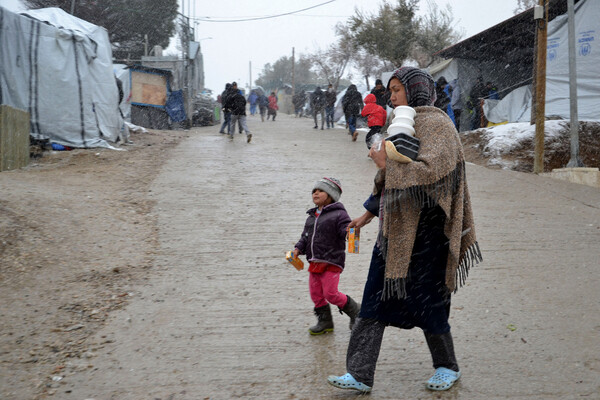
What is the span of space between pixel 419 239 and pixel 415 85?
828mm

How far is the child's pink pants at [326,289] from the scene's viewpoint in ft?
12.4

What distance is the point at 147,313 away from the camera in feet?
14.0

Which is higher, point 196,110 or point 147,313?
point 196,110

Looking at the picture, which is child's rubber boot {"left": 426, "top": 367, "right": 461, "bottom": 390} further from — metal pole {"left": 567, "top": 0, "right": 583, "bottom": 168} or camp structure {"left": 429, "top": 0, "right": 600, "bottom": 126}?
camp structure {"left": 429, "top": 0, "right": 600, "bottom": 126}

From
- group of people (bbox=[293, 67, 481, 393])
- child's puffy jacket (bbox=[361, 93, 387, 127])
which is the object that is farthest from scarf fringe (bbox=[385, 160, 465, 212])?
child's puffy jacket (bbox=[361, 93, 387, 127])

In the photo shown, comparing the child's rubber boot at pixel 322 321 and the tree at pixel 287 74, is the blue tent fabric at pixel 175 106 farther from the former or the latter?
the tree at pixel 287 74

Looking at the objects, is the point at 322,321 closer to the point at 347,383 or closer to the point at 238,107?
the point at 347,383

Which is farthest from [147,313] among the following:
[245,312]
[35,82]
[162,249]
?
[35,82]

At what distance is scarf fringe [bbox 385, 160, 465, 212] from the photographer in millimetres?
2717

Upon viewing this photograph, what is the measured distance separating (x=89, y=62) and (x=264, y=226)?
25.3 feet

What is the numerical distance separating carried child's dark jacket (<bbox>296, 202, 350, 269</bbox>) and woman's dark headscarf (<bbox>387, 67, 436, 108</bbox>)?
3.63ft

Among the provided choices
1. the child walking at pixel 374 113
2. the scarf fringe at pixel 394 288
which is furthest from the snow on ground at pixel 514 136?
the scarf fringe at pixel 394 288

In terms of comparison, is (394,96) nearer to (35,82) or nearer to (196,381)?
(196,381)

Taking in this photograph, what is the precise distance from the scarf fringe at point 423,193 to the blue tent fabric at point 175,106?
19055 millimetres
